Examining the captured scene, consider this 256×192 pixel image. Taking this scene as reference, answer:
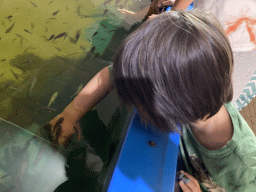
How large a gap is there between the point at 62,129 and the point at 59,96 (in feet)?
1.04

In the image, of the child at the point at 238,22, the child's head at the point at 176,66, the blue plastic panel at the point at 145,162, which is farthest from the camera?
the child at the point at 238,22

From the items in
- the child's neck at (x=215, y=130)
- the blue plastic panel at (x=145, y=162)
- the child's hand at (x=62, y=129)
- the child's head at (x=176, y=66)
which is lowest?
the child's hand at (x=62, y=129)

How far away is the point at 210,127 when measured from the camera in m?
0.86

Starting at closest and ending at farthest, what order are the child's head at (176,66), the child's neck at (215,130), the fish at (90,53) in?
the child's head at (176,66) → the child's neck at (215,130) → the fish at (90,53)

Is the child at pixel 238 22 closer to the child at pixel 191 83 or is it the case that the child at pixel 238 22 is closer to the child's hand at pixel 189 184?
the child at pixel 191 83

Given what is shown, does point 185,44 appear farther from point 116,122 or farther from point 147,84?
point 116,122

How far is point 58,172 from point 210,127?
33.9 inches

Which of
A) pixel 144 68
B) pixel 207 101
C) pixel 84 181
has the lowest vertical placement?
pixel 84 181

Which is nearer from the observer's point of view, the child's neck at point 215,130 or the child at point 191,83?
the child at point 191,83

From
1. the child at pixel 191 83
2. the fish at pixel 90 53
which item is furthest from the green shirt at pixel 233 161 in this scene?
the fish at pixel 90 53

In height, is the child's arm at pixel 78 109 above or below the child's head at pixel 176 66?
below

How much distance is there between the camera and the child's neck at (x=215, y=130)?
2.75ft

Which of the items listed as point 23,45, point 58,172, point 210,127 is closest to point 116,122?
point 58,172

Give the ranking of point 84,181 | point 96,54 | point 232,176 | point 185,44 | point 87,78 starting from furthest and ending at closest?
1. point 96,54
2. point 87,78
3. point 84,181
4. point 232,176
5. point 185,44
